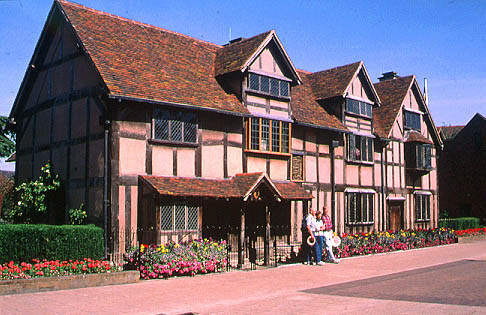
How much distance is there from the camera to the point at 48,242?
50.9ft

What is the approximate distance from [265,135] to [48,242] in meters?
10.4

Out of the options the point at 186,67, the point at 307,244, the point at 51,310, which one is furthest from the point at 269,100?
the point at 51,310

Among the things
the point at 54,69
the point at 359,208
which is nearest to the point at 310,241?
the point at 359,208

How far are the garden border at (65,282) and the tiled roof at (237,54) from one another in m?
10.5

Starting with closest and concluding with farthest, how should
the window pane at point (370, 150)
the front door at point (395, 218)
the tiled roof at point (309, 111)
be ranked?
the tiled roof at point (309, 111) → the window pane at point (370, 150) → the front door at point (395, 218)

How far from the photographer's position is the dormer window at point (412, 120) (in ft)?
106

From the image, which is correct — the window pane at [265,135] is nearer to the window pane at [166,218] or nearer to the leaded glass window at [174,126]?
the leaded glass window at [174,126]

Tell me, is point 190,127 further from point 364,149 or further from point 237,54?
point 364,149

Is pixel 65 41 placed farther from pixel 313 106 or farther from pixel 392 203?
pixel 392 203

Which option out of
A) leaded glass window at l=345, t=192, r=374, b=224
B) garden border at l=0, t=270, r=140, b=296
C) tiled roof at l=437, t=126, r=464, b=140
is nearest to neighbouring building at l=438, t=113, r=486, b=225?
tiled roof at l=437, t=126, r=464, b=140

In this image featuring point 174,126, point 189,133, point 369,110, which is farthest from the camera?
point 369,110

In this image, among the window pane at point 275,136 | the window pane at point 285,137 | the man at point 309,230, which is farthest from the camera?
the window pane at point 285,137

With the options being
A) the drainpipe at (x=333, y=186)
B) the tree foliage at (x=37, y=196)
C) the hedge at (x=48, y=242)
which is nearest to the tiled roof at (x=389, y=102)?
the drainpipe at (x=333, y=186)

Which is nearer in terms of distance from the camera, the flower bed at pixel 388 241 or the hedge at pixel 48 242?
the hedge at pixel 48 242
